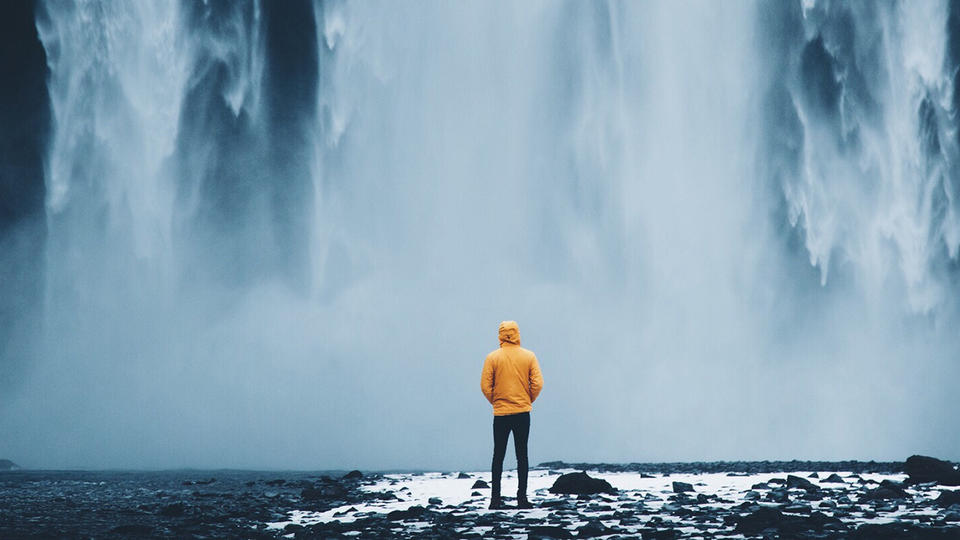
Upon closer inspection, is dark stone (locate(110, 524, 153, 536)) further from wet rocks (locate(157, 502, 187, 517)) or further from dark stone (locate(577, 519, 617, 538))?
dark stone (locate(577, 519, 617, 538))

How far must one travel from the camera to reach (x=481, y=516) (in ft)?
37.0

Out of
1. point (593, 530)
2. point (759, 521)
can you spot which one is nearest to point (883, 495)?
A: point (759, 521)

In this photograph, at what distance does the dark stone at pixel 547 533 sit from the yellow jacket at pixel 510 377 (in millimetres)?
3261

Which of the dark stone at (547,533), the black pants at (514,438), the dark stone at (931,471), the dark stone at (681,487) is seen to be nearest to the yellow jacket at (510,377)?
the black pants at (514,438)

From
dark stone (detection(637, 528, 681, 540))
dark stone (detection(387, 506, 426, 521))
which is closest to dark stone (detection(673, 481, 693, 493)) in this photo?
dark stone (detection(387, 506, 426, 521))

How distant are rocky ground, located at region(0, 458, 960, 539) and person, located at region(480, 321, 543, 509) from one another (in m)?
0.92

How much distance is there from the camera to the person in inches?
497

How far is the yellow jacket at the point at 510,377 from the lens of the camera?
498 inches

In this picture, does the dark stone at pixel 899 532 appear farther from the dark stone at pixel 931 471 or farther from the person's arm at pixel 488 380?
the dark stone at pixel 931 471

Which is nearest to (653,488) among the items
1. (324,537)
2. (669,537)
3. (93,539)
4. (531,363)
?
(531,363)

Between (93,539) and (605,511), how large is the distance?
6.94m

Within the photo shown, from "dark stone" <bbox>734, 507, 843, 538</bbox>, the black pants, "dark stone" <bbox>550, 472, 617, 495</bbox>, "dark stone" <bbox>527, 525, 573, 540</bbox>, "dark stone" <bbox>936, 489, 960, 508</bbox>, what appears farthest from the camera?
"dark stone" <bbox>550, 472, 617, 495</bbox>

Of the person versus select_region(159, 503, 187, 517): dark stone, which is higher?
the person

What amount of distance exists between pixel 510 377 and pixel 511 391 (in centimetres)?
22
